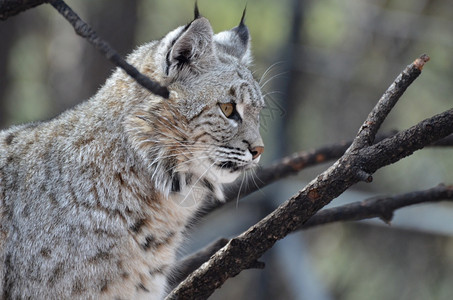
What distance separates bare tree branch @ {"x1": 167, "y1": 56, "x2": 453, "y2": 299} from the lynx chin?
0.60 meters

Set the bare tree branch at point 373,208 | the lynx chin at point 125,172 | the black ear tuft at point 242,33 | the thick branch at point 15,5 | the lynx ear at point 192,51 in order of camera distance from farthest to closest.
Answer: the black ear tuft at point 242,33, the bare tree branch at point 373,208, the lynx ear at point 192,51, the lynx chin at point 125,172, the thick branch at point 15,5

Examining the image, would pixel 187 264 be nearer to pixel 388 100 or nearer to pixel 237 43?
pixel 237 43

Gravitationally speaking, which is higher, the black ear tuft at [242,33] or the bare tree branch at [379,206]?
the black ear tuft at [242,33]

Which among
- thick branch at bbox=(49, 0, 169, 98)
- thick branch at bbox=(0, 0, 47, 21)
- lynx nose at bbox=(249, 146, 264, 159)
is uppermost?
thick branch at bbox=(0, 0, 47, 21)

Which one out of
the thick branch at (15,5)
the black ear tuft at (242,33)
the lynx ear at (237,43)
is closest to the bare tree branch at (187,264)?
the lynx ear at (237,43)

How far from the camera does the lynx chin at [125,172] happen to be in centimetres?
338

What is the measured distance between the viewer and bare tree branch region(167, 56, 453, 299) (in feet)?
8.77

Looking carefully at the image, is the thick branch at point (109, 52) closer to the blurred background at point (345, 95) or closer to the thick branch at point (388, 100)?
the thick branch at point (388, 100)

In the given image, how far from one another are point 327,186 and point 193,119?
1141 millimetres

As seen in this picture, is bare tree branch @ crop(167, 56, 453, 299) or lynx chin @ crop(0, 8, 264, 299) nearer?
bare tree branch @ crop(167, 56, 453, 299)

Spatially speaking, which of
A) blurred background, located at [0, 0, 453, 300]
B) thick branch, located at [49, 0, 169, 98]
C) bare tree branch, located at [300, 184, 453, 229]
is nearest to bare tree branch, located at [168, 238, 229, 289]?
bare tree branch, located at [300, 184, 453, 229]

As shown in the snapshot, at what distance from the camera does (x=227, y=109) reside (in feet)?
12.2

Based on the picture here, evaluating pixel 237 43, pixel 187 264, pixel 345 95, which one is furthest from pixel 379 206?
pixel 345 95

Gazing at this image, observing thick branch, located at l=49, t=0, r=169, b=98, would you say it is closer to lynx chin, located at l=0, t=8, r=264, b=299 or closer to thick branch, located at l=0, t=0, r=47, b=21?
thick branch, located at l=0, t=0, r=47, b=21
